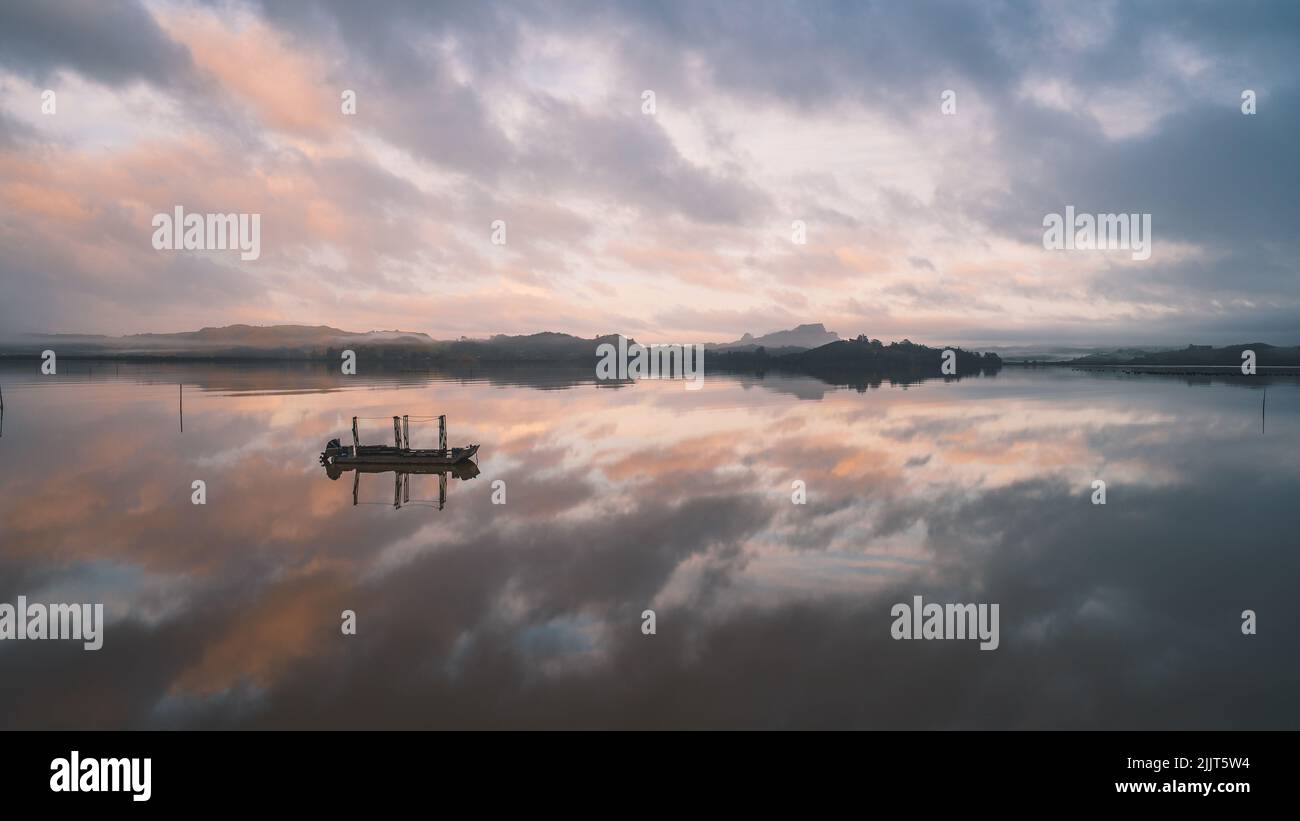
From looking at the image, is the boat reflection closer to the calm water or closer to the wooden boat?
the wooden boat

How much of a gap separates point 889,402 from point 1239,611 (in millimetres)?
55721

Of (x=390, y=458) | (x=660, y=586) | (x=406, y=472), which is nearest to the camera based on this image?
(x=660, y=586)

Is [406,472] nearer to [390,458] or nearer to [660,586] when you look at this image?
[390,458]

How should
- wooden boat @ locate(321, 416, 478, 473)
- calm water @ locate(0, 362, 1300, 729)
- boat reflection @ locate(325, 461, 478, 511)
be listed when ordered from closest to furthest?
1. calm water @ locate(0, 362, 1300, 729)
2. boat reflection @ locate(325, 461, 478, 511)
3. wooden boat @ locate(321, 416, 478, 473)

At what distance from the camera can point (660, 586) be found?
15.0 meters

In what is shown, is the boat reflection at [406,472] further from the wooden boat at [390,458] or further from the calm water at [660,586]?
the calm water at [660,586]

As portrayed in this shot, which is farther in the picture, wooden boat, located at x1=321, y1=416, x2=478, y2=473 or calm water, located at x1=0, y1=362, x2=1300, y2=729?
wooden boat, located at x1=321, y1=416, x2=478, y2=473

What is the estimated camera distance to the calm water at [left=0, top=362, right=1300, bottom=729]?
1012 cm

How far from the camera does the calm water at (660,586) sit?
1012cm

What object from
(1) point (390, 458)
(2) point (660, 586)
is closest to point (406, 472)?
(1) point (390, 458)

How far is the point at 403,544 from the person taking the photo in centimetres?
1853

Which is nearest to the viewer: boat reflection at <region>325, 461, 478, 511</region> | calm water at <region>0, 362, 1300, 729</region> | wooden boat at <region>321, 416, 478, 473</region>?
calm water at <region>0, 362, 1300, 729</region>

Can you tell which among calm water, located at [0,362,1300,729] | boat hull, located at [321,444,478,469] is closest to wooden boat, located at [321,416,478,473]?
boat hull, located at [321,444,478,469]
